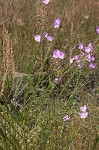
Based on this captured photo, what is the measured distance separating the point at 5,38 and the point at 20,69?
1.63 m

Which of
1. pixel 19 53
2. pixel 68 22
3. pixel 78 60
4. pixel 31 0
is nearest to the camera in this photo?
pixel 78 60

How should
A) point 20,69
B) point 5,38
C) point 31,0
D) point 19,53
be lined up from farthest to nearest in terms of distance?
1. point 31,0
2. point 19,53
3. point 20,69
4. point 5,38

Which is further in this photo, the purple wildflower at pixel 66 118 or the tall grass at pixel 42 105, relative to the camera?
the purple wildflower at pixel 66 118

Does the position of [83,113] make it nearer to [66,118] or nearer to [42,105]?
[66,118]

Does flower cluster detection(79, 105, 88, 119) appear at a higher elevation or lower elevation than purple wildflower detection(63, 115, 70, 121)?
higher

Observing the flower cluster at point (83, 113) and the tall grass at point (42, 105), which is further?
the flower cluster at point (83, 113)

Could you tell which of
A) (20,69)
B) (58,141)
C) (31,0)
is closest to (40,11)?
(58,141)

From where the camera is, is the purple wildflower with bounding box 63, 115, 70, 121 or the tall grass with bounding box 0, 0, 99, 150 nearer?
the tall grass with bounding box 0, 0, 99, 150

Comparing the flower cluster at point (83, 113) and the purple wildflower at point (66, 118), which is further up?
the flower cluster at point (83, 113)

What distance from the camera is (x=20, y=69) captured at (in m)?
3.15

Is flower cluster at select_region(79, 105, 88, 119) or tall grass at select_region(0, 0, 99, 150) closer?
tall grass at select_region(0, 0, 99, 150)

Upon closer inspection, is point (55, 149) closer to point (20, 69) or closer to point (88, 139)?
point (88, 139)

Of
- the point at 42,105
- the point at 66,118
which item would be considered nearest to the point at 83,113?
the point at 66,118

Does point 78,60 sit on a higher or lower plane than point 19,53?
higher
